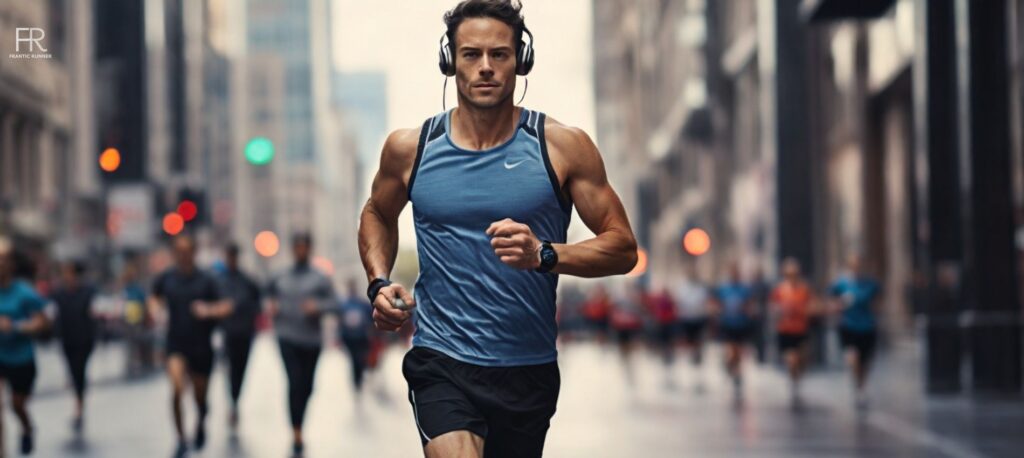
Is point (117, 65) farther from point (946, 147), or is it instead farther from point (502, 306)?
point (502, 306)

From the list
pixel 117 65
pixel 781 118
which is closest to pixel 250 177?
pixel 117 65

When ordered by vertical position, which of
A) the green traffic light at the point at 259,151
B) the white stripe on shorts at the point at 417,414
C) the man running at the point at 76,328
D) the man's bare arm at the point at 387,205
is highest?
the green traffic light at the point at 259,151

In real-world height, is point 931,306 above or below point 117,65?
below

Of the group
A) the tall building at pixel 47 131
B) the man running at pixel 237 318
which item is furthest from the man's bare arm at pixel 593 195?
the tall building at pixel 47 131

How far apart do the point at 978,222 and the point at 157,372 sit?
1922 cm

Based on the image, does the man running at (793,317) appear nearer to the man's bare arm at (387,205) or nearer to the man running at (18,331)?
the man running at (18,331)

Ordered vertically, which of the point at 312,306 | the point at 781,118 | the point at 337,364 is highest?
the point at 781,118

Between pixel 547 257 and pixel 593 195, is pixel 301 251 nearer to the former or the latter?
pixel 593 195

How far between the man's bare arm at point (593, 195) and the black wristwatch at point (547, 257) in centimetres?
27

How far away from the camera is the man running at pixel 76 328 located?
59.8 ft

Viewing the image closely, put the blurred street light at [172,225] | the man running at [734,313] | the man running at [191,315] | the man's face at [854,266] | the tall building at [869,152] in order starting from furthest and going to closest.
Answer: the blurred street light at [172,225], the man running at [734,313], the tall building at [869,152], the man's face at [854,266], the man running at [191,315]

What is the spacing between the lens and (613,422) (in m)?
18.6

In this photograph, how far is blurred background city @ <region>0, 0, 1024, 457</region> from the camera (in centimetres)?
1817

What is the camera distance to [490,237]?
5500 mm
